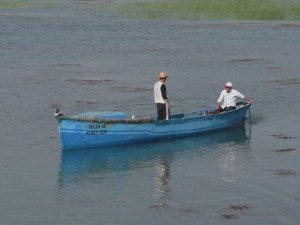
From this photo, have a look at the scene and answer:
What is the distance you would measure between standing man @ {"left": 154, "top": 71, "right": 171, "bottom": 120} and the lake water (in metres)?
1.26

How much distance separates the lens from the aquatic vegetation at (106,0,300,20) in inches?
3378

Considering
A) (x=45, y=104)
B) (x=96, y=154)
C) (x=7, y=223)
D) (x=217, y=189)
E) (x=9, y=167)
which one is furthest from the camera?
(x=45, y=104)

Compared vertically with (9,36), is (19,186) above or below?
below

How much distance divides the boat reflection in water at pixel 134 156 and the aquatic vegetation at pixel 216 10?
168 ft

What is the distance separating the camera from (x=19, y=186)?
27.4m

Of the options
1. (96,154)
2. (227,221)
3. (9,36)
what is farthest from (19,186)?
(9,36)

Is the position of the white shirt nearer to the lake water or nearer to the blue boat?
the blue boat

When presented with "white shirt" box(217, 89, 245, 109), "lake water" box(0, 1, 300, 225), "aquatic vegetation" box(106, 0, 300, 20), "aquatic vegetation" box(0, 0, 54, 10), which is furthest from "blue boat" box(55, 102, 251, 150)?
"aquatic vegetation" box(0, 0, 54, 10)

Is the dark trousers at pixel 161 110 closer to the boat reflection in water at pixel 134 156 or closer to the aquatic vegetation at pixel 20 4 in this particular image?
the boat reflection in water at pixel 134 156

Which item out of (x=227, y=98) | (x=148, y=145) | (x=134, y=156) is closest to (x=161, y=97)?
(x=148, y=145)

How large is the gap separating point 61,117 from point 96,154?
6.63 feet

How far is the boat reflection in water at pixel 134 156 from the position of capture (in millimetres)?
29391

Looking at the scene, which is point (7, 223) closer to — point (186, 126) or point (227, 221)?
point (227, 221)

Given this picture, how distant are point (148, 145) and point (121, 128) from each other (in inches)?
56.7
